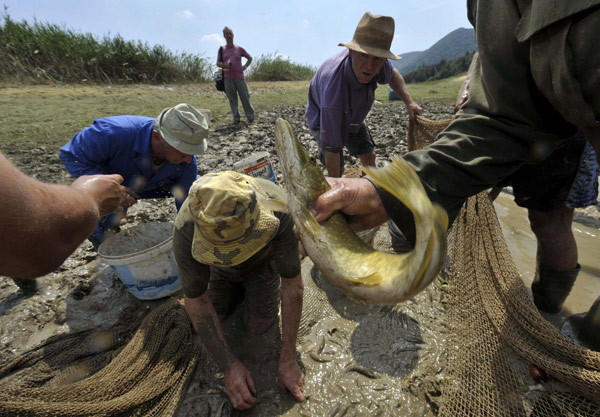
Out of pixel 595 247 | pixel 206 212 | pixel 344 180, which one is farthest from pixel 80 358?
pixel 595 247

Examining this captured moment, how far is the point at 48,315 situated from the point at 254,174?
8.62 feet

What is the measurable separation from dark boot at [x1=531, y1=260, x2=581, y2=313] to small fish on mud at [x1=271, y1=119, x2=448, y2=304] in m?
2.06

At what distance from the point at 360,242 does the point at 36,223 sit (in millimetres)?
1381

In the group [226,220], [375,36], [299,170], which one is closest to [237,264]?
[226,220]

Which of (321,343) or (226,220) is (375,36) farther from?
(321,343)

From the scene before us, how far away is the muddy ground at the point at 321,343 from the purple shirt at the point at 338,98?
66.0 inches

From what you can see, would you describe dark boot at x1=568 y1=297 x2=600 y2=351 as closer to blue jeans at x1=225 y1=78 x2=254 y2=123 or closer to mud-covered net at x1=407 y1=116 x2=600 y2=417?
mud-covered net at x1=407 y1=116 x2=600 y2=417

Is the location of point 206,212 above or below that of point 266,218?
above

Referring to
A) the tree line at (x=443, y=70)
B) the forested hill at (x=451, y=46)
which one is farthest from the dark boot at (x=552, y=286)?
the forested hill at (x=451, y=46)

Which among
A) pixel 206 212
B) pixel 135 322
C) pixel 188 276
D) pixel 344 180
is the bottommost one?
pixel 135 322

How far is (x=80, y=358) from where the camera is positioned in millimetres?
2516

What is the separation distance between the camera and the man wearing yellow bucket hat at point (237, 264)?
6.03ft

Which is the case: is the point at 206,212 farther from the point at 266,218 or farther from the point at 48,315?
the point at 48,315

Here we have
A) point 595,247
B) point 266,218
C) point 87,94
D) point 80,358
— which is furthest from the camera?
point 87,94
